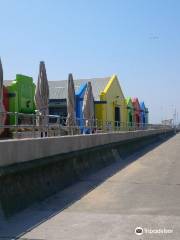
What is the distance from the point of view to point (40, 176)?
11805 millimetres

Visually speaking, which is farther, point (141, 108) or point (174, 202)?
point (141, 108)

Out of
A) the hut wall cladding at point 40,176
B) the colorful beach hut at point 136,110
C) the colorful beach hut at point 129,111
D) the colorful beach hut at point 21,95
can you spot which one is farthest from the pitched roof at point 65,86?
the hut wall cladding at point 40,176

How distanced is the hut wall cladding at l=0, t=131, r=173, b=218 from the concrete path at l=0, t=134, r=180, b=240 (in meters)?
0.24

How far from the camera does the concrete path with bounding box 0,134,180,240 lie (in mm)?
8180

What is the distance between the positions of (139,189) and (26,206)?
12.8 feet

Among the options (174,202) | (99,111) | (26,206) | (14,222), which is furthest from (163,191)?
(99,111)

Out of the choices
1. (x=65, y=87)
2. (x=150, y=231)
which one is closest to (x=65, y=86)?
(x=65, y=87)

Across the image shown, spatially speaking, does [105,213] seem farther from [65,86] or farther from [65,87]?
[65,86]

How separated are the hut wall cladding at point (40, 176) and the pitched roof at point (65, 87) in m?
28.9

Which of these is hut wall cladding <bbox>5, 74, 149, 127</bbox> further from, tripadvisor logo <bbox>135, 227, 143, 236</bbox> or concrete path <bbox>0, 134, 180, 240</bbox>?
tripadvisor logo <bbox>135, 227, 143, 236</bbox>

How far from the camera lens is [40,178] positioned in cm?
1177

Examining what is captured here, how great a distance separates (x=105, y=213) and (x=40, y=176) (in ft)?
7.97

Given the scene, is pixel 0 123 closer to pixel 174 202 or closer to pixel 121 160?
pixel 174 202

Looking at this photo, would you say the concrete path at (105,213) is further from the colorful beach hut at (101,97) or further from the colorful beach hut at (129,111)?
the colorful beach hut at (129,111)
